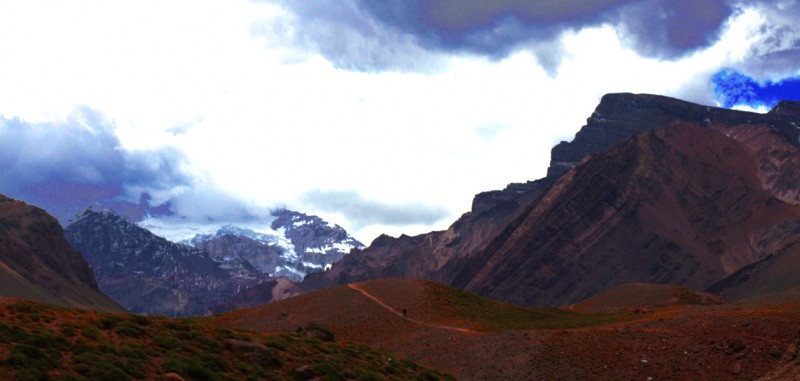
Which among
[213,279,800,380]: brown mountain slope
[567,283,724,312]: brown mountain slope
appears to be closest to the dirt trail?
[213,279,800,380]: brown mountain slope

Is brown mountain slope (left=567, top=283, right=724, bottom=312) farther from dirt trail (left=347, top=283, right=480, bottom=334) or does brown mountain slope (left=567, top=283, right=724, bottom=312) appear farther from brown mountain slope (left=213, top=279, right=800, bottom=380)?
dirt trail (left=347, top=283, right=480, bottom=334)

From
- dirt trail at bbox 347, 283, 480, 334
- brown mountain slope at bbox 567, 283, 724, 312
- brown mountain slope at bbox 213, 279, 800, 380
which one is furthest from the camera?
brown mountain slope at bbox 567, 283, 724, 312

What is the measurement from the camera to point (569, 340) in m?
81.9

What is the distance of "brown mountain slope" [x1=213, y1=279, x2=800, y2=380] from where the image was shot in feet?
236

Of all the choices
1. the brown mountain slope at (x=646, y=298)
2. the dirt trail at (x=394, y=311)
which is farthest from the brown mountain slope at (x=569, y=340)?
the brown mountain slope at (x=646, y=298)

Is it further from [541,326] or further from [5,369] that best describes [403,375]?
[541,326]

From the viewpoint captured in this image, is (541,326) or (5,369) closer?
(5,369)

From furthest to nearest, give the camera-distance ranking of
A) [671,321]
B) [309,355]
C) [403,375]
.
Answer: [671,321]
[403,375]
[309,355]

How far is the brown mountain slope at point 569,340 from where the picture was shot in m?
72.1

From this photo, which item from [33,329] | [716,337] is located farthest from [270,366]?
[716,337]

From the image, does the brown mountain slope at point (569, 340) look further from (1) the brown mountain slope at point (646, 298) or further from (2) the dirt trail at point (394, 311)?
(1) the brown mountain slope at point (646, 298)

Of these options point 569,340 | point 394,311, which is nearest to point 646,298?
point 394,311

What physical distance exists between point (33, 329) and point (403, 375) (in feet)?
78.2

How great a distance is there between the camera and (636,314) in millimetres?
107500
